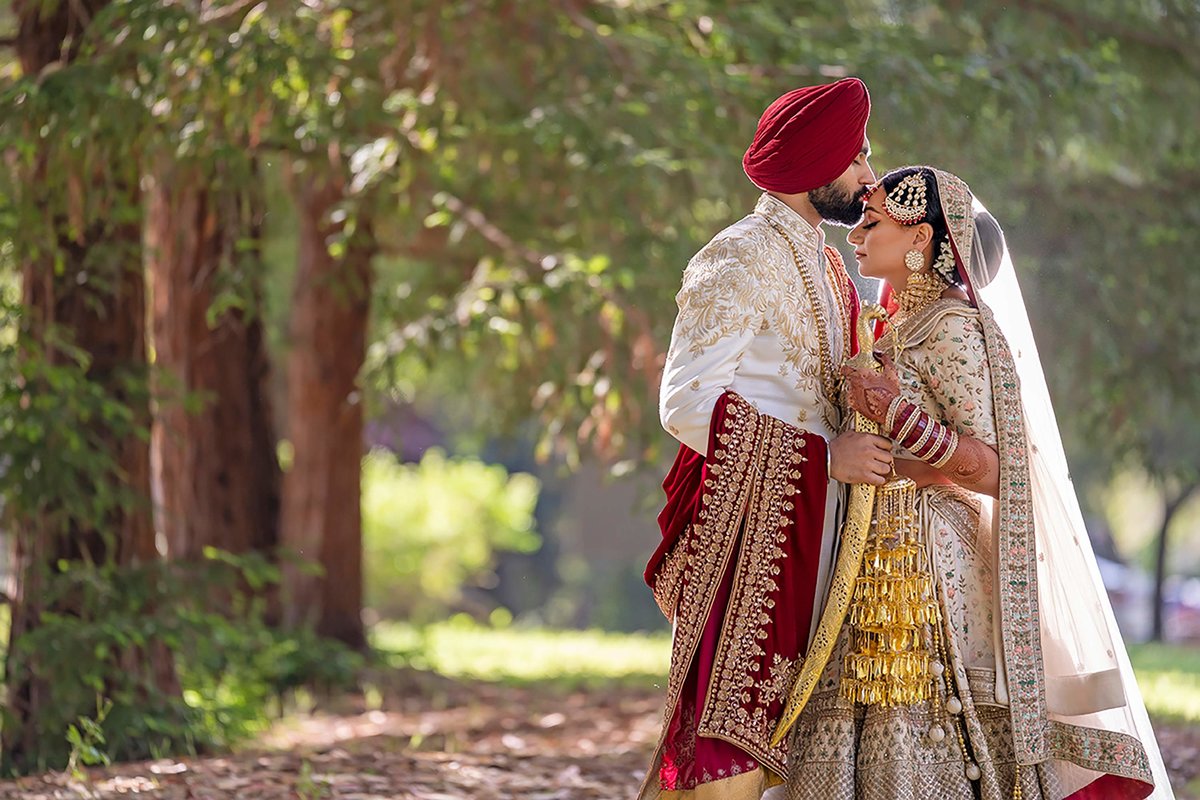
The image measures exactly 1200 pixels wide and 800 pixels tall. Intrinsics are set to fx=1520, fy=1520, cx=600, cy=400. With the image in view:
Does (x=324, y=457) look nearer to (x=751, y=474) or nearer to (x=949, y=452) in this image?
(x=751, y=474)

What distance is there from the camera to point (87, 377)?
6.05 metres

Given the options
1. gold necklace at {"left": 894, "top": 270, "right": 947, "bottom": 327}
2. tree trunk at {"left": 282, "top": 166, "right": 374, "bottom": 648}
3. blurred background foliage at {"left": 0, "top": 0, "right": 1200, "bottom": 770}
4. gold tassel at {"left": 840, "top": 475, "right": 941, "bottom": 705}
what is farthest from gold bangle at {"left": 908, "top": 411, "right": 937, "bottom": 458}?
tree trunk at {"left": 282, "top": 166, "right": 374, "bottom": 648}

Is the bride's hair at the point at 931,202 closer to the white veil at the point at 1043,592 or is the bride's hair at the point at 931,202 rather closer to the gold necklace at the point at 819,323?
the white veil at the point at 1043,592

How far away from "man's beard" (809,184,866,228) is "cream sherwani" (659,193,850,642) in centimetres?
6

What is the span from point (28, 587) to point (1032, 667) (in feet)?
13.3

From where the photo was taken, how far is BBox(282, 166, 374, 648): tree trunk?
950 cm

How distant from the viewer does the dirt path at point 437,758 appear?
5109 millimetres

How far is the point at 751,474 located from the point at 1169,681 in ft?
27.7

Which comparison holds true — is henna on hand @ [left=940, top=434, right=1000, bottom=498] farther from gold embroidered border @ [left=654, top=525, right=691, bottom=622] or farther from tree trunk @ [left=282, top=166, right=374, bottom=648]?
tree trunk @ [left=282, top=166, right=374, bottom=648]

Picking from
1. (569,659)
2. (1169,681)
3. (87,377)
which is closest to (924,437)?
(87,377)

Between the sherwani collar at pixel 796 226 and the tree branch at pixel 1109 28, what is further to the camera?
the tree branch at pixel 1109 28

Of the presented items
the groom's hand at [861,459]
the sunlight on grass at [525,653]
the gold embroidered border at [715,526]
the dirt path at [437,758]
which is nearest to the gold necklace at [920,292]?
the groom's hand at [861,459]

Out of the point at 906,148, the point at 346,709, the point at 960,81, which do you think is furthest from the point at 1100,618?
the point at 346,709

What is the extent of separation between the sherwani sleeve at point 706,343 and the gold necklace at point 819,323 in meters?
0.17
